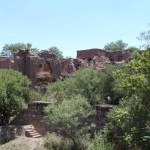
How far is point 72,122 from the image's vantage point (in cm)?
2422

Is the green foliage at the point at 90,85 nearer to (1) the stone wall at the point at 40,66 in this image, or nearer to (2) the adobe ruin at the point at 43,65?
(2) the adobe ruin at the point at 43,65

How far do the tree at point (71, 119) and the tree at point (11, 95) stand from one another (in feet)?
17.4

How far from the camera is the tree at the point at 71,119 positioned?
24.3m

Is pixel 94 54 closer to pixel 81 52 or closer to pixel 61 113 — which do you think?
pixel 81 52

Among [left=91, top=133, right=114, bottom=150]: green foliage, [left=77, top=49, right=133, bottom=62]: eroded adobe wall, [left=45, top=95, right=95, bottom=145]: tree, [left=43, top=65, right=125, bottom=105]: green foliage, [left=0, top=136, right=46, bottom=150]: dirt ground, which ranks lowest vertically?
[left=0, top=136, right=46, bottom=150]: dirt ground

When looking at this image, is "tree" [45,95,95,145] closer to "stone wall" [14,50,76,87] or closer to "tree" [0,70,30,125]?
"tree" [0,70,30,125]

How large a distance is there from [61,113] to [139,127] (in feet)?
21.8

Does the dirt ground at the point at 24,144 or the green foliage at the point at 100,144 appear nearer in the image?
the green foliage at the point at 100,144

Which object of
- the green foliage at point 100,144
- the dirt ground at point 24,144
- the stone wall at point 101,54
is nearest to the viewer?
the green foliage at point 100,144

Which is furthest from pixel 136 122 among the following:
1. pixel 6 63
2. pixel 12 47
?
pixel 12 47

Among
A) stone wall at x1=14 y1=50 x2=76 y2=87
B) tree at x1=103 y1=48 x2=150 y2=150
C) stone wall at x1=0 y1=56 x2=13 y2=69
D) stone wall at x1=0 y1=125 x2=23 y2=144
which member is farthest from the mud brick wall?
tree at x1=103 y1=48 x2=150 y2=150

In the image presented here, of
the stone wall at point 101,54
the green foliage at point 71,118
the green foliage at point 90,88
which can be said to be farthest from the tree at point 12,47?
the green foliage at point 71,118

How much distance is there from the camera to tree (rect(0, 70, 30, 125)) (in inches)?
1163

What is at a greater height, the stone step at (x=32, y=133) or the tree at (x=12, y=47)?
the tree at (x=12, y=47)
